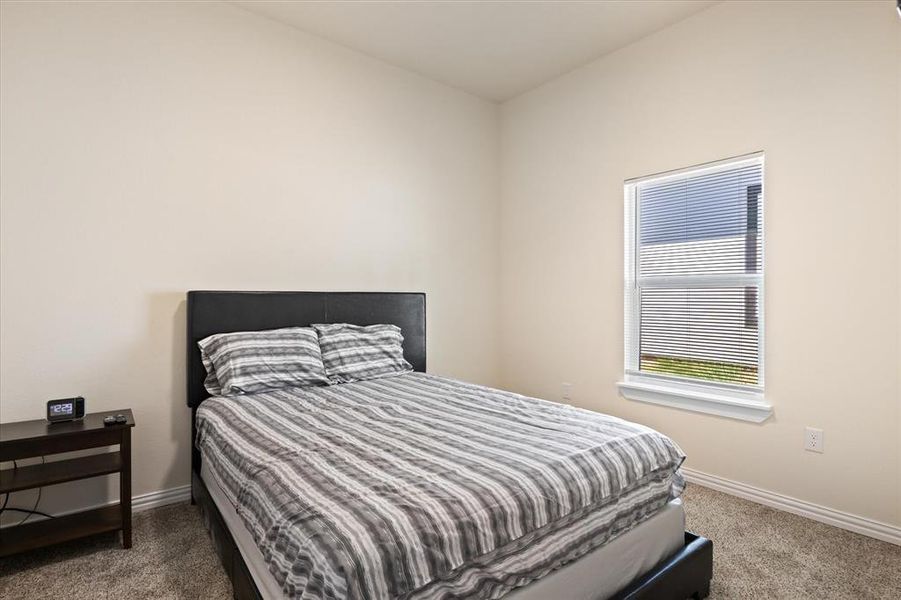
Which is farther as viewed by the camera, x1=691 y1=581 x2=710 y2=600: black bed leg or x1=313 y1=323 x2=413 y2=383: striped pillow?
x1=313 y1=323 x2=413 y2=383: striped pillow

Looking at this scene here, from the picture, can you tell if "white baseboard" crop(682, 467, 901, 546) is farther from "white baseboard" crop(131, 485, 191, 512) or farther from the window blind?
"white baseboard" crop(131, 485, 191, 512)

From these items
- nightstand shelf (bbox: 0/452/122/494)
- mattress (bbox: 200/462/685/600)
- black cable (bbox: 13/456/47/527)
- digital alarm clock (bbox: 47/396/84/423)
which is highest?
digital alarm clock (bbox: 47/396/84/423)

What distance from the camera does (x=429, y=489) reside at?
4.21 feet

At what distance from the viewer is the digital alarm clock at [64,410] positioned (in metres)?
2.13

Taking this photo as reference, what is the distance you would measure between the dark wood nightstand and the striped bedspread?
15.1 inches

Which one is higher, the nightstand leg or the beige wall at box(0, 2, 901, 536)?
the beige wall at box(0, 2, 901, 536)

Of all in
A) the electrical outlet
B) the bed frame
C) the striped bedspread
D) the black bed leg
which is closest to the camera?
the striped bedspread

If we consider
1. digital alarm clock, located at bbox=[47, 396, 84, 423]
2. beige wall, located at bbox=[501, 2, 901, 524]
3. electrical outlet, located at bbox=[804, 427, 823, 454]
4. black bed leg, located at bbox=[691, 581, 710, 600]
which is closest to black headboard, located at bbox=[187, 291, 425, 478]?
digital alarm clock, located at bbox=[47, 396, 84, 423]

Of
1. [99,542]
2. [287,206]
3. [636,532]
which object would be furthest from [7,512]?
[636,532]

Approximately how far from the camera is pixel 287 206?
10.2 ft

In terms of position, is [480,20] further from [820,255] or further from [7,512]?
[7,512]

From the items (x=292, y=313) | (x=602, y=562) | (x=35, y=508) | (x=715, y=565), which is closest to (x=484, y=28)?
(x=292, y=313)

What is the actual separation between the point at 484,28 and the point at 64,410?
3.19 metres

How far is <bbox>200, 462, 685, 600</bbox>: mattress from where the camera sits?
133 cm
